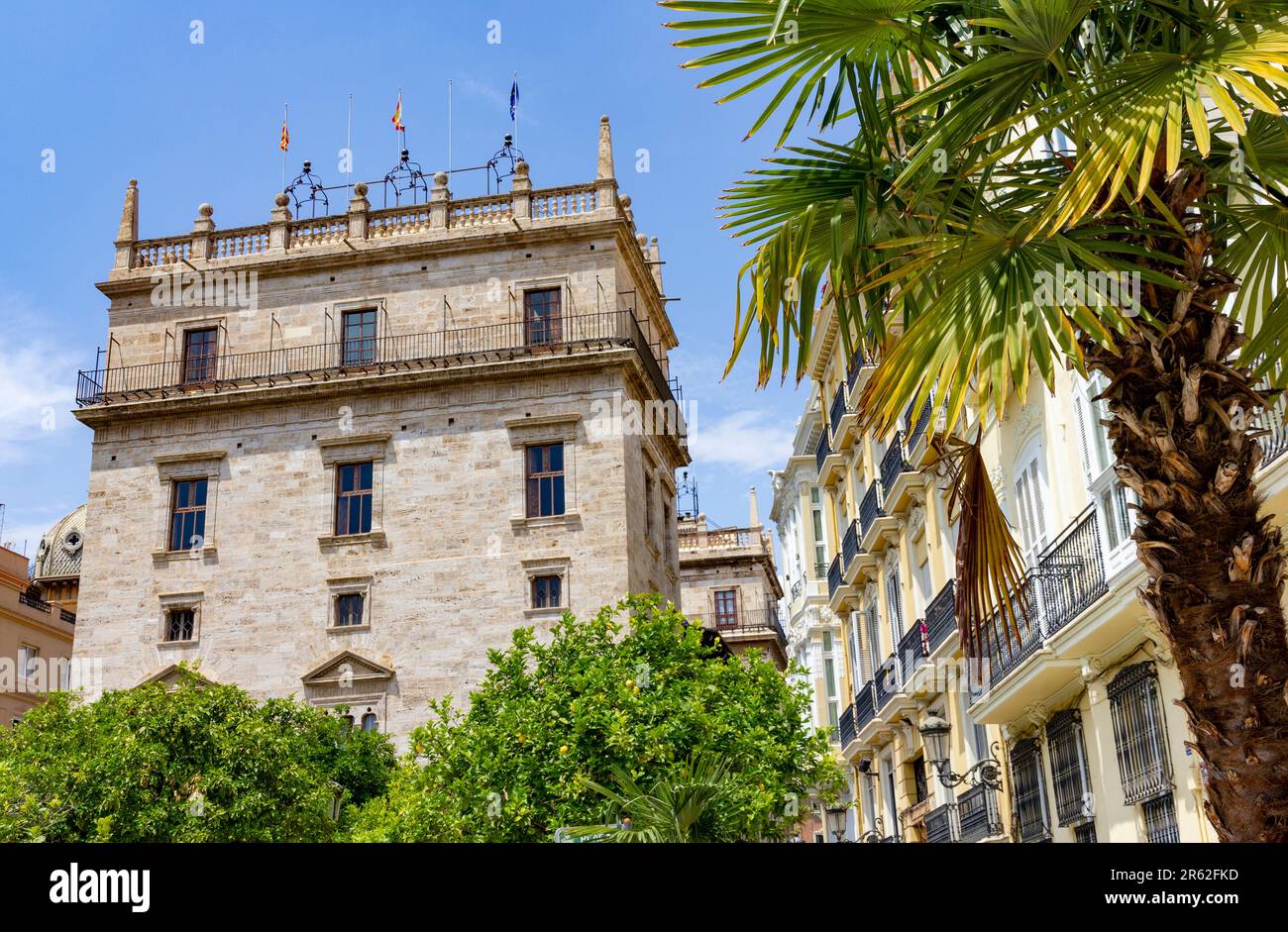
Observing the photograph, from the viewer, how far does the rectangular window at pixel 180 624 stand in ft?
98.7

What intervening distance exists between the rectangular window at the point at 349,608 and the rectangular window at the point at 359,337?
5.77 meters

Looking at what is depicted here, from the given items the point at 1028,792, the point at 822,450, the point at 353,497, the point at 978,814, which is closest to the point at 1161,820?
the point at 1028,792

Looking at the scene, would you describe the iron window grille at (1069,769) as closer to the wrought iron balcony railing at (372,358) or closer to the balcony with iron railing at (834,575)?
the balcony with iron railing at (834,575)

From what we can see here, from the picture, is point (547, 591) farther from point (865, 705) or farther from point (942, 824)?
point (942, 824)

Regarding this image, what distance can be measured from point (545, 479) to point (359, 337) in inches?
245

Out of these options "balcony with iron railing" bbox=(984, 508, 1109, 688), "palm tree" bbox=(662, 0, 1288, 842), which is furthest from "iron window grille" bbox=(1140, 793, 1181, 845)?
"palm tree" bbox=(662, 0, 1288, 842)

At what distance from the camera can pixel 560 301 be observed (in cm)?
3109

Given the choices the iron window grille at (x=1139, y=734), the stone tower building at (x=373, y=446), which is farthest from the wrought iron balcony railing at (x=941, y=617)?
the stone tower building at (x=373, y=446)

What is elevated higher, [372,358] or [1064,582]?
[372,358]

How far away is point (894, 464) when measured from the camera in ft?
72.6

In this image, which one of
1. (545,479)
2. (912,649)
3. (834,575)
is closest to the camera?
(912,649)

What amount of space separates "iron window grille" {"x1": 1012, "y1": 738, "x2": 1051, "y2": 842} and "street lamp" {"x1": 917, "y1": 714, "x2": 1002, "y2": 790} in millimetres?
296

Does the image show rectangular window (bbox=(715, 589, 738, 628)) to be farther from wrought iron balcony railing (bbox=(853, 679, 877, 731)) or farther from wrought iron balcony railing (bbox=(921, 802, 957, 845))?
wrought iron balcony railing (bbox=(921, 802, 957, 845))

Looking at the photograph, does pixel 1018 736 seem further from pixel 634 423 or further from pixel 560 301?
pixel 560 301
